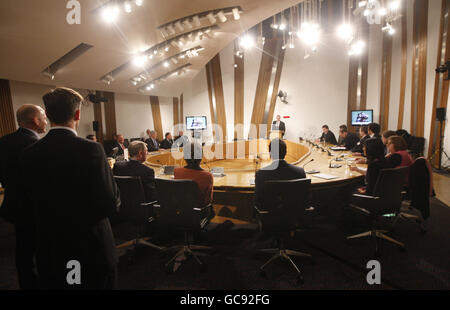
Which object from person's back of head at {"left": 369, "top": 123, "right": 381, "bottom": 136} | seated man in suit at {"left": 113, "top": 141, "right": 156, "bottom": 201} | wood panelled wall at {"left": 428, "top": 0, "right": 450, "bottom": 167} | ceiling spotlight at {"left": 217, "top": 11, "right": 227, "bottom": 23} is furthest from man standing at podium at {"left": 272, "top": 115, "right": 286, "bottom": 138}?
seated man in suit at {"left": 113, "top": 141, "right": 156, "bottom": 201}

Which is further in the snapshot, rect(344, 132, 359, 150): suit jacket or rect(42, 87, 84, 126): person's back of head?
rect(344, 132, 359, 150): suit jacket

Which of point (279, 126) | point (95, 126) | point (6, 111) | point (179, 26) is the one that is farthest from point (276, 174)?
point (95, 126)

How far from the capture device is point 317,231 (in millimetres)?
2947

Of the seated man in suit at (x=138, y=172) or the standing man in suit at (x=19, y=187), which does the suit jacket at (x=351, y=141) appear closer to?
the seated man in suit at (x=138, y=172)

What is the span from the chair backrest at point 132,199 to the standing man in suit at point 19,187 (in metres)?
0.74

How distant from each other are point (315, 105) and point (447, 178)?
5.04 m

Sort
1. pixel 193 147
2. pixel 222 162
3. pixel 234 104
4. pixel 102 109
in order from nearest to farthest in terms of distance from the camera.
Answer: pixel 193 147 → pixel 222 162 → pixel 102 109 → pixel 234 104

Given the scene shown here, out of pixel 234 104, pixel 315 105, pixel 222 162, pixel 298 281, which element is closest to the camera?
pixel 298 281

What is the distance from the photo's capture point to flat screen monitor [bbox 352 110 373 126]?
7.12 metres

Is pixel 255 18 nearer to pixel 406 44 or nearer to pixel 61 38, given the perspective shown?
pixel 61 38

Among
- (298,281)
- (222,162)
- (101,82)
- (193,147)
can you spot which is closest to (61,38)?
(101,82)

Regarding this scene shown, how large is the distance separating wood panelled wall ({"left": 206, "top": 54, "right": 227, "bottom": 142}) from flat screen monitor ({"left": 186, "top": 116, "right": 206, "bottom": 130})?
1.12m

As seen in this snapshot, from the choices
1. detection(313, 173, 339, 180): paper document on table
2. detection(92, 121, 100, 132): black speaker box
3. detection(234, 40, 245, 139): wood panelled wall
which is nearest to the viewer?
detection(313, 173, 339, 180): paper document on table

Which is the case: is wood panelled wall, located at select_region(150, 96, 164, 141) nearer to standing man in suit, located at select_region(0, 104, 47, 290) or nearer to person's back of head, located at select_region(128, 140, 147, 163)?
person's back of head, located at select_region(128, 140, 147, 163)
